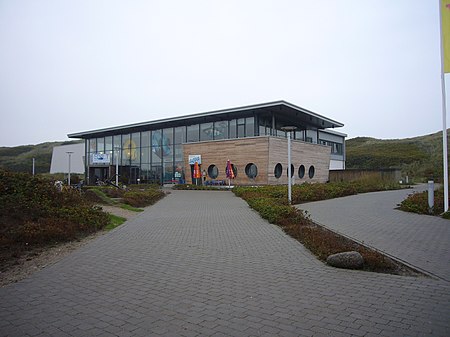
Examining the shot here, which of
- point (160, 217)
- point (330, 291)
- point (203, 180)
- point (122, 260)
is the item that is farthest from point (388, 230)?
point (203, 180)

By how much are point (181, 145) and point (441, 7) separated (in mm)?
30801

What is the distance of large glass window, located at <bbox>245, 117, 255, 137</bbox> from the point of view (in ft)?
114

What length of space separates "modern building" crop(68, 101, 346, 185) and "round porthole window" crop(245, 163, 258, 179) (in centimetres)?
7

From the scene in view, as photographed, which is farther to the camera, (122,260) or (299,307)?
(122,260)

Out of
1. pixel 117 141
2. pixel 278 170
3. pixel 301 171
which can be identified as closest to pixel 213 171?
pixel 278 170

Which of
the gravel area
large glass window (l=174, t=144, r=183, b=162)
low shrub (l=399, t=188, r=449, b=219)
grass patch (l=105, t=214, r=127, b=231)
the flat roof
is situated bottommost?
the gravel area

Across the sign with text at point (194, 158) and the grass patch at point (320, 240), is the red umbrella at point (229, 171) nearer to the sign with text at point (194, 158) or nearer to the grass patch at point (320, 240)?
the sign with text at point (194, 158)

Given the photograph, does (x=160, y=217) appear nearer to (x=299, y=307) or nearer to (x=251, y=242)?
(x=251, y=242)

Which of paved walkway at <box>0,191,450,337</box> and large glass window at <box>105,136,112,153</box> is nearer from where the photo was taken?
paved walkway at <box>0,191,450,337</box>

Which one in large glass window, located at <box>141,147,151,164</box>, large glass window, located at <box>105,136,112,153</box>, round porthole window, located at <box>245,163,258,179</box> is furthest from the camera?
large glass window, located at <box>105,136,112,153</box>

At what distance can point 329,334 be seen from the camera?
3.59 meters

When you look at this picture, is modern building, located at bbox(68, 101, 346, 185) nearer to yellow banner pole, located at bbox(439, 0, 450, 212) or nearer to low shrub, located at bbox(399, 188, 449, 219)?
low shrub, located at bbox(399, 188, 449, 219)

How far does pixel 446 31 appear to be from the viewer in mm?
12852

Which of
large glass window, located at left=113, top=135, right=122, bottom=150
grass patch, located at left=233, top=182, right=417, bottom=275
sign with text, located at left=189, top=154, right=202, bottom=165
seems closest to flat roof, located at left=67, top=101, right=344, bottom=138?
large glass window, located at left=113, top=135, right=122, bottom=150
